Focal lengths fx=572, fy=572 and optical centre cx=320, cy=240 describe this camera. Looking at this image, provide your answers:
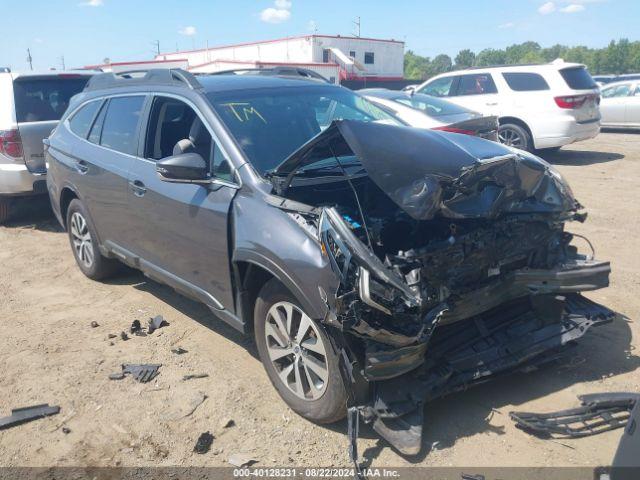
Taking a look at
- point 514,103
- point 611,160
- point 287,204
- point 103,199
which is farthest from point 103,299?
point 611,160

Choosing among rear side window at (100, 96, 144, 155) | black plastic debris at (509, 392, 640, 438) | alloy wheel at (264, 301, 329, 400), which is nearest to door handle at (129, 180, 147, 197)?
rear side window at (100, 96, 144, 155)

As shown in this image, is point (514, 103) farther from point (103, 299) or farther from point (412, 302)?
point (412, 302)

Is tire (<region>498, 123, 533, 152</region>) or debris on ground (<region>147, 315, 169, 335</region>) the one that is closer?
debris on ground (<region>147, 315, 169, 335</region>)

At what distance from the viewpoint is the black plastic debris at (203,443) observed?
10.6 feet

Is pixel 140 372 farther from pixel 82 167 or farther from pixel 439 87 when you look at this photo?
pixel 439 87

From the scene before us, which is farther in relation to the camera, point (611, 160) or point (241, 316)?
point (611, 160)

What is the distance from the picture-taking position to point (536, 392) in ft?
11.6

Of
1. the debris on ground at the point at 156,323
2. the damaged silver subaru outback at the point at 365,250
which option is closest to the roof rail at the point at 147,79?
the damaged silver subaru outback at the point at 365,250

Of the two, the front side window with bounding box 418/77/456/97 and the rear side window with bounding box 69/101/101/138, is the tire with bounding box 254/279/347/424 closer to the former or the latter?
the rear side window with bounding box 69/101/101/138

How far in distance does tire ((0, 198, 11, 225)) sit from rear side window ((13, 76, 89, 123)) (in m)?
1.37

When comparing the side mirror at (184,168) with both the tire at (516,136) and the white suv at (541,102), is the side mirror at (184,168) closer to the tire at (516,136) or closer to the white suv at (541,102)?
the white suv at (541,102)

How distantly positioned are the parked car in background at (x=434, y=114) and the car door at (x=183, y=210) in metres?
4.24

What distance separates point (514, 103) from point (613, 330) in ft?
27.8

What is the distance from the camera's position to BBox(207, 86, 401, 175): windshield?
3.84 m
